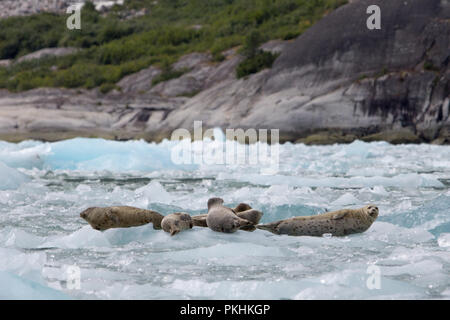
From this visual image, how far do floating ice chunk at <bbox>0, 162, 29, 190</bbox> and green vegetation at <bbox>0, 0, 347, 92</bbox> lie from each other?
19.2 metres

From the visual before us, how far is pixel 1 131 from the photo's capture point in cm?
2434

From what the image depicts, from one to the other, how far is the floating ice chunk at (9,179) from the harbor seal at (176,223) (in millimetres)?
4619

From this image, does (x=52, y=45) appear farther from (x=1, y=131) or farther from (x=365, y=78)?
(x=365, y=78)

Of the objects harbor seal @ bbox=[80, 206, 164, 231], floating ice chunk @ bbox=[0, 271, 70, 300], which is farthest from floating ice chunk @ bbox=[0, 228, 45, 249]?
floating ice chunk @ bbox=[0, 271, 70, 300]

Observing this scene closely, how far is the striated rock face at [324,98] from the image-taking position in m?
21.5

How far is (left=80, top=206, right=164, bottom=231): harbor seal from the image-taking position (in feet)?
16.2

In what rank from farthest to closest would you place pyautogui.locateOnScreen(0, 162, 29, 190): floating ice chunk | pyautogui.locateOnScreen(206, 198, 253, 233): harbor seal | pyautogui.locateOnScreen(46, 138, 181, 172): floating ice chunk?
1. pyautogui.locateOnScreen(46, 138, 181, 172): floating ice chunk
2. pyautogui.locateOnScreen(0, 162, 29, 190): floating ice chunk
3. pyautogui.locateOnScreen(206, 198, 253, 233): harbor seal

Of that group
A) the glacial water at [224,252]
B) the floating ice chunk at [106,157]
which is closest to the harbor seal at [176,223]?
the glacial water at [224,252]

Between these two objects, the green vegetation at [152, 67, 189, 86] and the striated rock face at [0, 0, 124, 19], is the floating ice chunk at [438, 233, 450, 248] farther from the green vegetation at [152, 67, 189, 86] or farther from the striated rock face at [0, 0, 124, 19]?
the striated rock face at [0, 0, 124, 19]

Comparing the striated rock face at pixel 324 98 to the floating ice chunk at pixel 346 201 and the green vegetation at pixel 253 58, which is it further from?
the floating ice chunk at pixel 346 201

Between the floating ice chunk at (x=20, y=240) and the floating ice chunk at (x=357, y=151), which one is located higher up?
the floating ice chunk at (x=20, y=240)

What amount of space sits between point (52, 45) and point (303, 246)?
147 feet

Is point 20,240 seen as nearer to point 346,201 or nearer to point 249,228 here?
point 249,228
